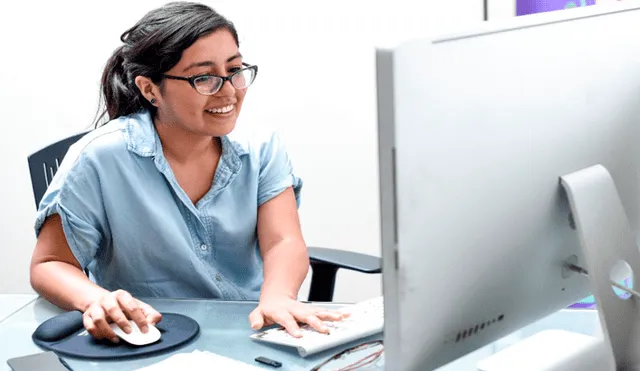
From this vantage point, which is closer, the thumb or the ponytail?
the thumb

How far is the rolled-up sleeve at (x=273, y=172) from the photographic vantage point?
192 cm

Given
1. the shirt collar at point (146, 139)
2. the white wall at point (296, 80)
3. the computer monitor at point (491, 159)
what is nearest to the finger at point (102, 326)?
the shirt collar at point (146, 139)

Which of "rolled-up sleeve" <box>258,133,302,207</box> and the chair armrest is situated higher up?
"rolled-up sleeve" <box>258,133,302,207</box>

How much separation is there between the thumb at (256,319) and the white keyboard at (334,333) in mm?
13

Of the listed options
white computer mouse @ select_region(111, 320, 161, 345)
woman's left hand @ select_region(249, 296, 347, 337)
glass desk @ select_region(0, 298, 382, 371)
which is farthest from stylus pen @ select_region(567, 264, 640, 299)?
white computer mouse @ select_region(111, 320, 161, 345)

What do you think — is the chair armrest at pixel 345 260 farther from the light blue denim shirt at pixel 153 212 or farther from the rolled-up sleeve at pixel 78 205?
the rolled-up sleeve at pixel 78 205

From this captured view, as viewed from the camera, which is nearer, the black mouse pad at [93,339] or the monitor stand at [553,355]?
the monitor stand at [553,355]

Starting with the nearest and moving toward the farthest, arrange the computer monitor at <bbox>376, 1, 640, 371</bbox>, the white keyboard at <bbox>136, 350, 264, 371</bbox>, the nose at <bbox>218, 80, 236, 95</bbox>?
1. the computer monitor at <bbox>376, 1, 640, 371</bbox>
2. the white keyboard at <bbox>136, 350, 264, 371</bbox>
3. the nose at <bbox>218, 80, 236, 95</bbox>

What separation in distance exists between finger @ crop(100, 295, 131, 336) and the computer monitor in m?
0.64

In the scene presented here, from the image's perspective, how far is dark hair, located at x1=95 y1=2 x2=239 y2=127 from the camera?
1.77 m

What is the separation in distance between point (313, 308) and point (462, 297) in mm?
585

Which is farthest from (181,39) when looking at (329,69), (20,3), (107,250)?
(20,3)

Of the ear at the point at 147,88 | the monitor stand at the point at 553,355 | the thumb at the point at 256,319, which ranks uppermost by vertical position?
the ear at the point at 147,88

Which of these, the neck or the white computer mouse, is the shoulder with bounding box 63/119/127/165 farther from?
the white computer mouse
